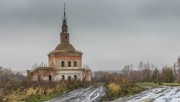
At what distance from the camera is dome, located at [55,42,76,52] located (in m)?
73.1

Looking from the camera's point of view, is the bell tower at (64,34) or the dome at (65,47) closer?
the dome at (65,47)

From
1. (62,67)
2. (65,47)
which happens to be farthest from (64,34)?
(62,67)

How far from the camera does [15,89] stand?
2329 inches

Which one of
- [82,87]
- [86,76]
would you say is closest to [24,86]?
[82,87]

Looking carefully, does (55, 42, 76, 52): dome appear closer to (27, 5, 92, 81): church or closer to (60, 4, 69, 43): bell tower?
(27, 5, 92, 81): church

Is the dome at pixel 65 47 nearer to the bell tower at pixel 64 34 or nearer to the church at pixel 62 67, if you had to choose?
the church at pixel 62 67

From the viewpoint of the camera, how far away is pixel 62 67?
2852 inches

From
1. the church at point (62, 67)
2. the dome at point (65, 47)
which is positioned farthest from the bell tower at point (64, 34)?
the dome at point (65, 47)

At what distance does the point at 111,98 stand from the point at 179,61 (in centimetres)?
6475

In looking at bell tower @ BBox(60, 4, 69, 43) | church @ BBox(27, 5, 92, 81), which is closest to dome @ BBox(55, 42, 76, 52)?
church @ BBox(27, 5, 92, 81)

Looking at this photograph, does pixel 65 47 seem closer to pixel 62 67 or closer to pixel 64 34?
pixel 64 34

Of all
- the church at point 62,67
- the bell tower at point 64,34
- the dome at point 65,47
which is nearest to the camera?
the church at point 62,67

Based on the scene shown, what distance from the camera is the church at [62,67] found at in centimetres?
7156

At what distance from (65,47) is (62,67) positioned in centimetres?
376
